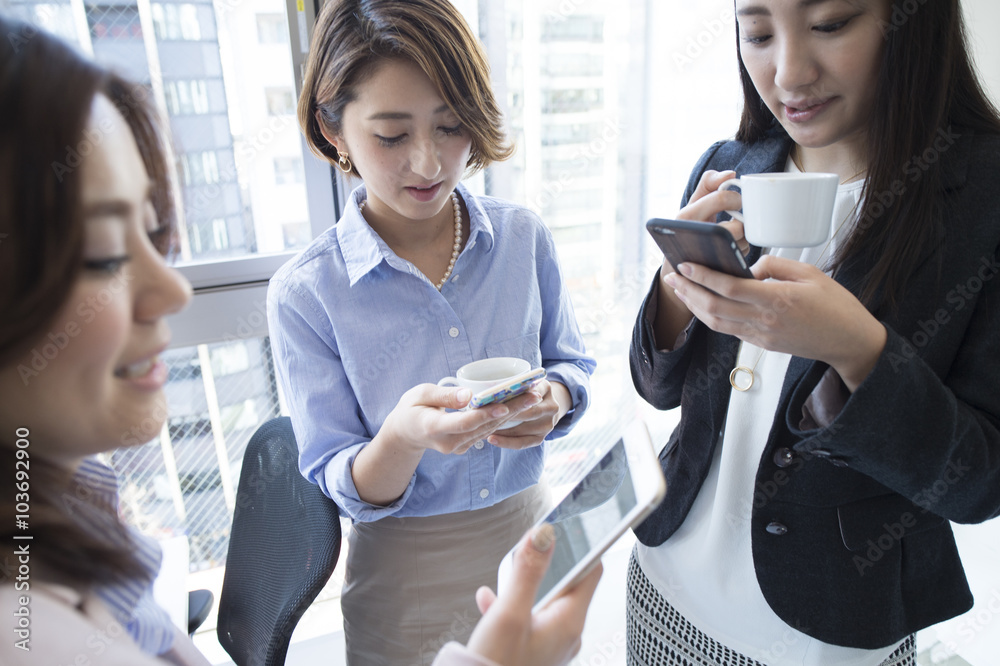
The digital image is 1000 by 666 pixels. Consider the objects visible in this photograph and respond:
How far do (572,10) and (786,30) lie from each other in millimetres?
1306

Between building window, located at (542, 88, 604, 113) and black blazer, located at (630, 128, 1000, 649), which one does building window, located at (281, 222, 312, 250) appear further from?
black blazer, located at (630, 128, 1000, 649)

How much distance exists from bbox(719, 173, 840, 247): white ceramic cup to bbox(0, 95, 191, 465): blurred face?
0.68m

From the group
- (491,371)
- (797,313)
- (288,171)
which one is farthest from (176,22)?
(797,313)

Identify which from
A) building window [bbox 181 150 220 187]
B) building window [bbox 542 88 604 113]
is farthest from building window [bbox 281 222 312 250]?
building window [bbox 542 88 604 113]

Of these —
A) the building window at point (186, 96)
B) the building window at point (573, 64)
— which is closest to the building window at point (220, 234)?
the building window at point (186, 96)

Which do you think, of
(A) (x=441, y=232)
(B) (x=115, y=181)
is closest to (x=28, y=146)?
(B) (x=115, y=181)

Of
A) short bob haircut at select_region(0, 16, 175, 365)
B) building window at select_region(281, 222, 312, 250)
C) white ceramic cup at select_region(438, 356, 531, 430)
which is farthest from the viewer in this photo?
building window at select_region(281, 222, 312, 250)

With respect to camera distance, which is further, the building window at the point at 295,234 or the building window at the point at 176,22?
the building window at the point at 295,234

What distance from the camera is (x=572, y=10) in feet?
6.50

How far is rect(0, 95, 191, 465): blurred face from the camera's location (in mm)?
473

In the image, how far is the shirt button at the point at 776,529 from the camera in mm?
883

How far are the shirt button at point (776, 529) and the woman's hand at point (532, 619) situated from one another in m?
0.30

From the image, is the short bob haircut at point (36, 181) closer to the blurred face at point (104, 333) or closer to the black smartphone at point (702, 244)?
the blurred face at point (104, 333)

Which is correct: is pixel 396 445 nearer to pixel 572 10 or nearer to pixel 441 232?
pixel 441 232
